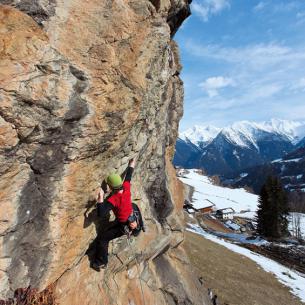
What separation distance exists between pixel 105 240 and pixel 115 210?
4.92ft

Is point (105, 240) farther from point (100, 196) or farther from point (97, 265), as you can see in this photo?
point (100, 196)

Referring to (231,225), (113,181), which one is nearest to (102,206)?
(113,181)

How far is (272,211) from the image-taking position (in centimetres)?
7019

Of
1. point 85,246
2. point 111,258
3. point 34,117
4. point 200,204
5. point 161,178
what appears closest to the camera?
point 34,117

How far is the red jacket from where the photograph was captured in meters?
11.4

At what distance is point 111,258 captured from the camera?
13492 millimetres

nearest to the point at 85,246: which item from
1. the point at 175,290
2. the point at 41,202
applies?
the point at 41,202

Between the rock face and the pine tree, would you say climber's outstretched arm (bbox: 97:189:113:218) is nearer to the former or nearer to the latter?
the rock face

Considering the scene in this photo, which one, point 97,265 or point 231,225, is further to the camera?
point 231,225

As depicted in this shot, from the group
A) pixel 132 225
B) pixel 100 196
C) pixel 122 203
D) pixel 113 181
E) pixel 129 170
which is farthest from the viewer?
pixel 129 170

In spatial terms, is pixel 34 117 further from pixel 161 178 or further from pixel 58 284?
pixel 161 178

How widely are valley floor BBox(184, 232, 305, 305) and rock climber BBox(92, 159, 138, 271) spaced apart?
38.1ft

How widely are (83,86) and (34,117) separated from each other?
186 cm

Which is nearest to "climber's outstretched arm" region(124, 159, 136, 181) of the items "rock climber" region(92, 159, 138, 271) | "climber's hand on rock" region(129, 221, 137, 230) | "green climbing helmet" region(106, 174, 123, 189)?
"rock climber" region(92, 159, 138, 271)
